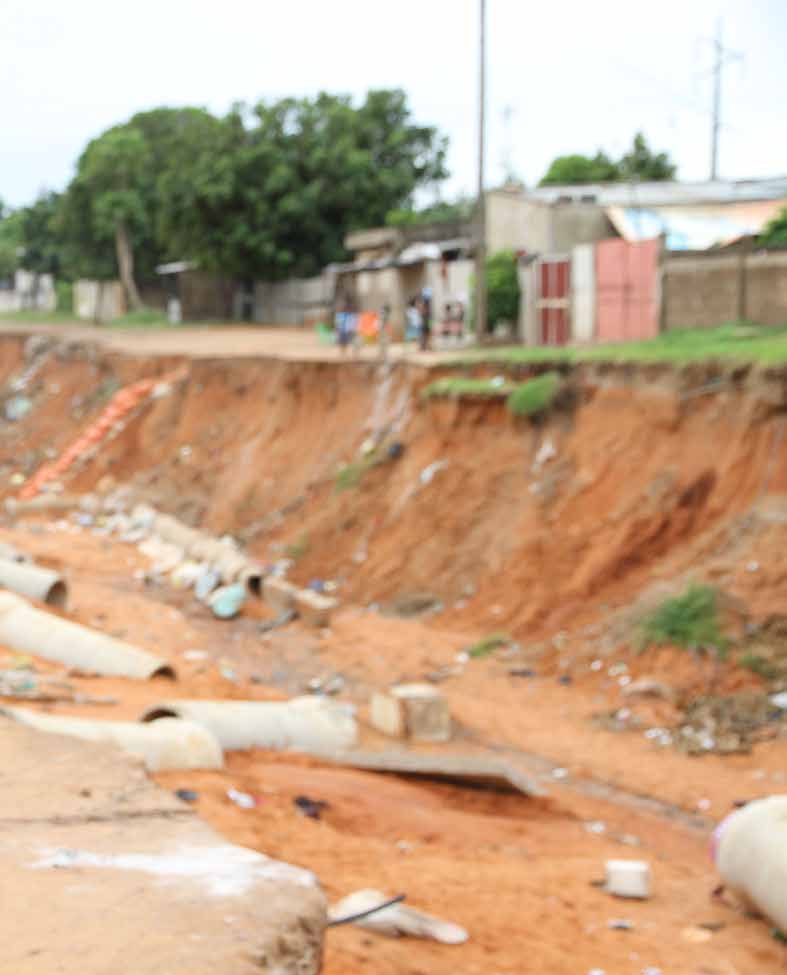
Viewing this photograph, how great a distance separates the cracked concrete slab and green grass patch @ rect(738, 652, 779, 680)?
25.8 ft

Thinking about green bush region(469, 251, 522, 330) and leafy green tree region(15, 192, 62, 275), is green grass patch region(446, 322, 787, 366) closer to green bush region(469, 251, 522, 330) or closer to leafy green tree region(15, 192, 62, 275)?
green bush region(469, 251, 522, 330)

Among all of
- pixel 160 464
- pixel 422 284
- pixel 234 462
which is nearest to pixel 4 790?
pixel 234 462

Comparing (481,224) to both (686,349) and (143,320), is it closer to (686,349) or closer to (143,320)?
(686,349)

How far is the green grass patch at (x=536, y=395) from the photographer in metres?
16.9

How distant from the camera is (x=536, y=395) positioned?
1695 centimetres

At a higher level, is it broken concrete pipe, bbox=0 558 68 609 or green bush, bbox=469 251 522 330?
green bush, bbox=469 251 522 330

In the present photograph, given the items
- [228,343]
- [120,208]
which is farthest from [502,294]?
[120,208]

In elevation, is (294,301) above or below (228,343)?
above

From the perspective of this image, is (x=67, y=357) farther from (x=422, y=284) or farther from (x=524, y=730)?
(x=524, y=730)

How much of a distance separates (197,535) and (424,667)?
7444mm

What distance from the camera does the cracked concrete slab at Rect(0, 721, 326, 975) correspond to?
3434 millimetres

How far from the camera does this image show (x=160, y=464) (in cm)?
2628

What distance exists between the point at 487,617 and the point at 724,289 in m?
5.92

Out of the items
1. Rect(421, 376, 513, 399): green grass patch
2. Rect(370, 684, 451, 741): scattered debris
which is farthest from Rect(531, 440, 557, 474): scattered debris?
Rect(370, 684, 451, 741): scattered debris
